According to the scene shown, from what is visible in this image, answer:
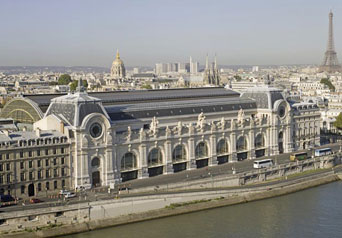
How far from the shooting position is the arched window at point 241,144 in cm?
6625

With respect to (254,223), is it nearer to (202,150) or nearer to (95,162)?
(95,162)

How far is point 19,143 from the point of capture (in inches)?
1919

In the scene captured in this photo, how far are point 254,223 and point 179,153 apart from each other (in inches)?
601

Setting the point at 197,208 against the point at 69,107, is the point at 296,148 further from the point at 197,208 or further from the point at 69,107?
the point at 69,107

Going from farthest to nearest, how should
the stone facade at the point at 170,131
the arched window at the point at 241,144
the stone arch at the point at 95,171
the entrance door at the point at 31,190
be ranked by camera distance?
the arched window at the point at 241,144
the stone arch at the point at 95,171
the stone facade at the point at 170,131
the entrance door at the point at 31,190

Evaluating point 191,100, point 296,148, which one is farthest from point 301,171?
point 191,100

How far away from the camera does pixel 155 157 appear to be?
58344 millimetres

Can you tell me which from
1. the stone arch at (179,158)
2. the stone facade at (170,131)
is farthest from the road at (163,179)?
the stone facade at (170,131)

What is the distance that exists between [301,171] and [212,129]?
35.5 ft

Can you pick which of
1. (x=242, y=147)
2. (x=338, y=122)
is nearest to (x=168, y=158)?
(x=242, y=147)

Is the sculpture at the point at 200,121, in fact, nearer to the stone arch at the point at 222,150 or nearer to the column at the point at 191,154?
the column at the point at 191,154

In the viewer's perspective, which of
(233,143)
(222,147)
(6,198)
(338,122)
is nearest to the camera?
(6,198)

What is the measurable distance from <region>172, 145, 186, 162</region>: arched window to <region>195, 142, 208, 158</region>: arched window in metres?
1.83

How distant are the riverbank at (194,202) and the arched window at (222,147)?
852 cm
